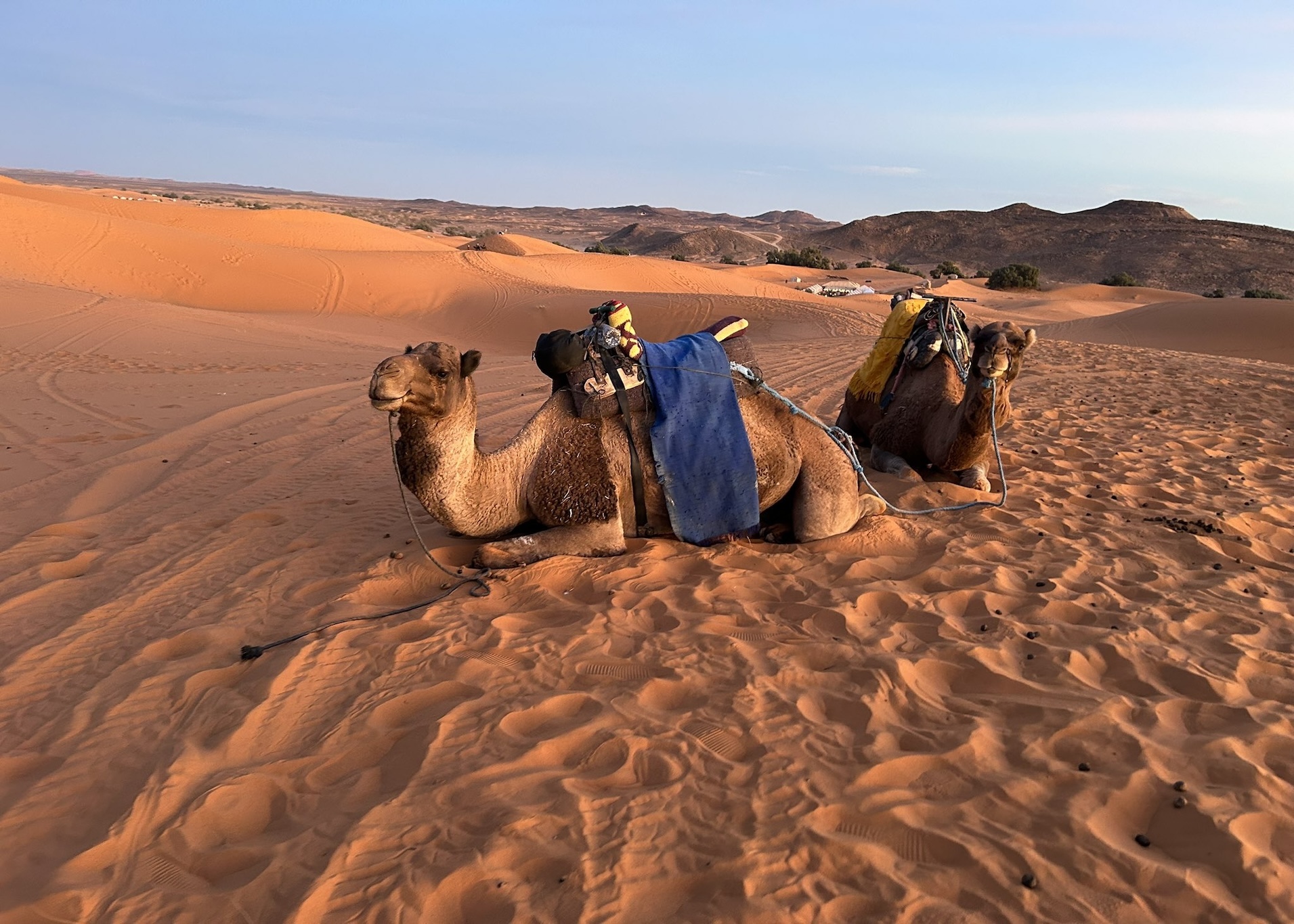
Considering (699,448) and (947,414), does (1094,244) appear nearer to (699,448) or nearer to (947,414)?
(947,414)

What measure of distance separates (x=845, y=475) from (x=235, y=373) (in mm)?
10353

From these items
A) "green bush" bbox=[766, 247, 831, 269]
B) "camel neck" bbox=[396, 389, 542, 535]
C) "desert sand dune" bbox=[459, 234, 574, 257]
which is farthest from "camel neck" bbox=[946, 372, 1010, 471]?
"green bush" bbox=[766, 247, 831, 269]

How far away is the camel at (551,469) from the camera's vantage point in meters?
3.98

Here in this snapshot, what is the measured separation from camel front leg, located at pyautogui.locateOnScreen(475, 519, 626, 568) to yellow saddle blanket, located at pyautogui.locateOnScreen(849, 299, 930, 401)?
371 centimetres

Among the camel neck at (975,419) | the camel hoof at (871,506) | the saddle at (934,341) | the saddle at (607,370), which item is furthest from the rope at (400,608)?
the saddle at (934,341)

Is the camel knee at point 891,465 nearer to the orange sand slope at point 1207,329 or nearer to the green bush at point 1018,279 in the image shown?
the orange sand slope at point 1207,329

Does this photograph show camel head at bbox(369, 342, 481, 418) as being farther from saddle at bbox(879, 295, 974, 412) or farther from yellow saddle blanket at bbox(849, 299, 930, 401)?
yellow saddle blanket at bbox(849, 299, 930, 401)

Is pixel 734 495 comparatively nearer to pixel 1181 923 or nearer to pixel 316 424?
pixel 1181 923

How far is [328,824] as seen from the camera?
2.56 metres

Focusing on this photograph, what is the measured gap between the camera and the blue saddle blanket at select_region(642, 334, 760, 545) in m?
4.58

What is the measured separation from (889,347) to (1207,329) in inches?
816

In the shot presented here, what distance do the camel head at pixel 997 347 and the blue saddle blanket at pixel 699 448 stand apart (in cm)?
171

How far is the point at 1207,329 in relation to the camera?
75.5ft

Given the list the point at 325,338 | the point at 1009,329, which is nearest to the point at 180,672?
the point at 1009,329
